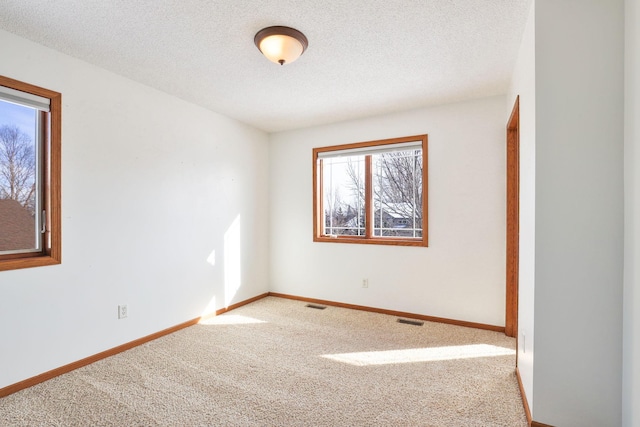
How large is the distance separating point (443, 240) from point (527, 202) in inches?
64.9

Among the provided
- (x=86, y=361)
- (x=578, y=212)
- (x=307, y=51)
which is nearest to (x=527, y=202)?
(x=578, y=212)

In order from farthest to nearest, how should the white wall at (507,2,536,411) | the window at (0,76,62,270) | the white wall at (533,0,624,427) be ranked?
1. the window at (0,76,62,270)
2. the white wall at (507,2,536,411)
3. the white wall at (533,0,624,427)

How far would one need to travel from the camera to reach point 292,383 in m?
2.27

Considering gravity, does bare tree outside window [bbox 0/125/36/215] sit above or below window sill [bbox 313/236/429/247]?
above

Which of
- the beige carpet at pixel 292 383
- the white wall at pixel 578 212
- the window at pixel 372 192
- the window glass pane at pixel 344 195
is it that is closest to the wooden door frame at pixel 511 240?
the beige carpet at pixel 292 383

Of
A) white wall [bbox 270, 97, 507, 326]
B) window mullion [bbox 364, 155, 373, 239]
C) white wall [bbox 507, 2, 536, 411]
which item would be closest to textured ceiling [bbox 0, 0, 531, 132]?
white wall [bbox 507, 2, 536, 411]

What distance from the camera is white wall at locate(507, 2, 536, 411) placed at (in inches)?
70.2

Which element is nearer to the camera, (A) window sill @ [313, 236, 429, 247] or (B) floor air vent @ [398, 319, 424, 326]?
(B) floor air vent @ [398, 319, 424, 326]

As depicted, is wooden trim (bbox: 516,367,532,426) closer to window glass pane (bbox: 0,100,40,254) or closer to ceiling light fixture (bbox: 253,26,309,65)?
ceiling light fixture (bbox: 253,26,309,65)

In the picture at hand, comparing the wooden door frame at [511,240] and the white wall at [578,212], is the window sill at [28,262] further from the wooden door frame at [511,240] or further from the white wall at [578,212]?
the wooden door frame at [511,240]

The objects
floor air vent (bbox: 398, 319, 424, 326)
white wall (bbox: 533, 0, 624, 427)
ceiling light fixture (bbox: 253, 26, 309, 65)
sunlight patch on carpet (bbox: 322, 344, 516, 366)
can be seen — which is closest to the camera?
white wall (bbox: 533, 0, 624, 427)

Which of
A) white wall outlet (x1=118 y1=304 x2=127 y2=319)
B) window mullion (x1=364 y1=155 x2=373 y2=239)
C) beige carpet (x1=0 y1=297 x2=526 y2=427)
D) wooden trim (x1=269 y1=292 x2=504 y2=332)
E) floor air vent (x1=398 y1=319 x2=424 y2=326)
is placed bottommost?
floor air vent (x1=398 y1=319 x2=424 y2=326)

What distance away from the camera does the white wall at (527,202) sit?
5.85ft

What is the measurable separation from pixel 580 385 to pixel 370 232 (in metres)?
2.57
